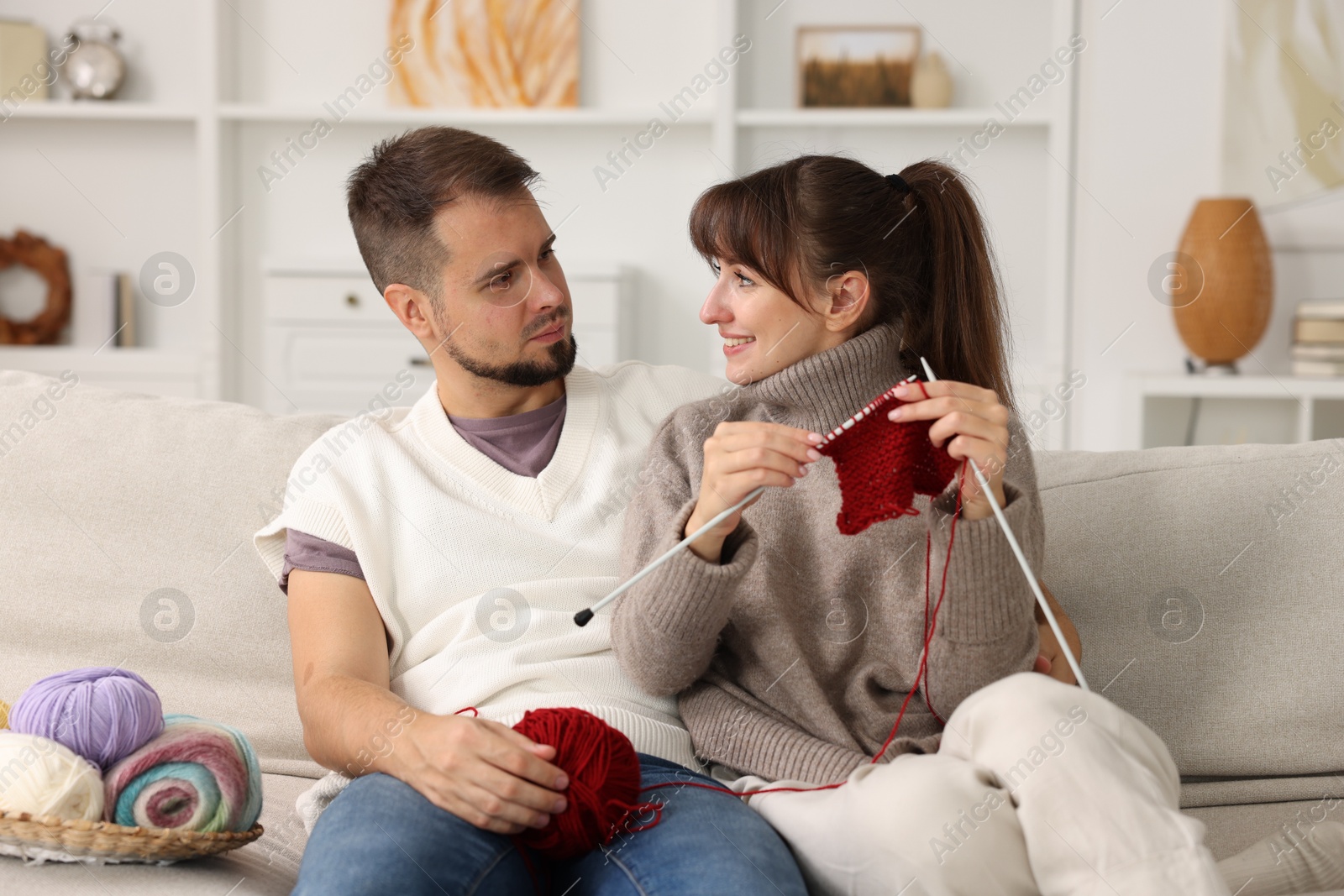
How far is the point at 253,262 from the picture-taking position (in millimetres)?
3680

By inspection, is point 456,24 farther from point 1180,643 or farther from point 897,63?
point 1180,643

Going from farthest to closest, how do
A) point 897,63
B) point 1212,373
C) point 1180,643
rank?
point 897,63 < point 1212,373 < point 1180,643

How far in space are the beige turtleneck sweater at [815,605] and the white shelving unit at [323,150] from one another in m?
2.07

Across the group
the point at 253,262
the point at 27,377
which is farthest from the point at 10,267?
the point at 27,377

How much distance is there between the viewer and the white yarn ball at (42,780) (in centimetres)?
101

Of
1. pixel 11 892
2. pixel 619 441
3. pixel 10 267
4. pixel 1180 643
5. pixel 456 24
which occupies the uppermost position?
pixel 456 24

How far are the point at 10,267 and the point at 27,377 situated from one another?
2.30 m

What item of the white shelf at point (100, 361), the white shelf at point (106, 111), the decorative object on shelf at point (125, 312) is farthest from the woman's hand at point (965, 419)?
the decorative object on shelf at point (125, 312)

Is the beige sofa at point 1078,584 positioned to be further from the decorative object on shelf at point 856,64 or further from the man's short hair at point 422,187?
the decorative object on shelf at point 856,64

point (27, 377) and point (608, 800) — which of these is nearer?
point (608, 800)

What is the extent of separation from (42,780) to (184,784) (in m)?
0.11

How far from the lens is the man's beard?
150 centimetres

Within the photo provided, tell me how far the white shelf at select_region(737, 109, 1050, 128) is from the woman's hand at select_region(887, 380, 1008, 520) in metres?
2.26

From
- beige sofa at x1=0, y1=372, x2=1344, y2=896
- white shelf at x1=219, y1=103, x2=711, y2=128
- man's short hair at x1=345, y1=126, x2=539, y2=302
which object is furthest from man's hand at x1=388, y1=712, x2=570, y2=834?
white shelf at x1=219, y1=103, x2=711, y2=128
